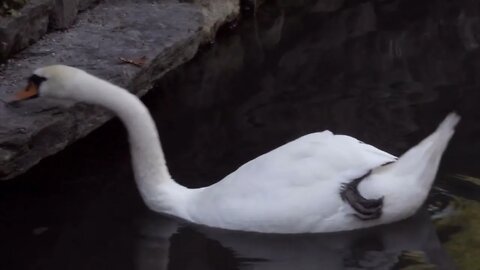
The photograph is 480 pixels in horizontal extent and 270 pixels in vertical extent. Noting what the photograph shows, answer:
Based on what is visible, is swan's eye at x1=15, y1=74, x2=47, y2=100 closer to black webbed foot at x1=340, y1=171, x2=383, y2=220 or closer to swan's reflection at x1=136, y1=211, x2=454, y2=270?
swan's reflection at x1=136, y1=211, x2=454, y2=270

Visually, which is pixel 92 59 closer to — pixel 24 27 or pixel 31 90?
A: pixel 24 27

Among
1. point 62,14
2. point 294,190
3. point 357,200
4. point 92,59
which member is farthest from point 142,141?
point 62,14

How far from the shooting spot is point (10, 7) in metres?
6.12

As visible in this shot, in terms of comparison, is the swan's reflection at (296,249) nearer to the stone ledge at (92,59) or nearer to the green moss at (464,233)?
the green moss at (464,233)

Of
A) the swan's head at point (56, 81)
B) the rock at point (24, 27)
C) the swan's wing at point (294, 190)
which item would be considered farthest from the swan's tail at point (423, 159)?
the rock at point (24, 27)

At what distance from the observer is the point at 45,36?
6438mm

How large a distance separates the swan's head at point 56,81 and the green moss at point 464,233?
67.9 inches

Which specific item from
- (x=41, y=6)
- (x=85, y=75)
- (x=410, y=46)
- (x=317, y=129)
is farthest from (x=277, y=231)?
(x=410, y=46)

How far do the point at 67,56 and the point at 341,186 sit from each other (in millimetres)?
1984

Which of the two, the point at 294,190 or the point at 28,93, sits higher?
the point at 28,93

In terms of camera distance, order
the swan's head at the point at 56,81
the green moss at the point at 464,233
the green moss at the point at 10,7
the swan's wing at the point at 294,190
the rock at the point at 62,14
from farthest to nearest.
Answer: the rock at the point at 62,14
the green moss at the point at 10,7
the swan's head at the point at 56,81
the swan's wing at the point at 294,190
the green moss at the point at 464,233

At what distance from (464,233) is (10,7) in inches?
109

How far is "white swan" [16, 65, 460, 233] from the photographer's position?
4.80 metres

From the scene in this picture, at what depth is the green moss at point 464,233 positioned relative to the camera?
469 centimetres
